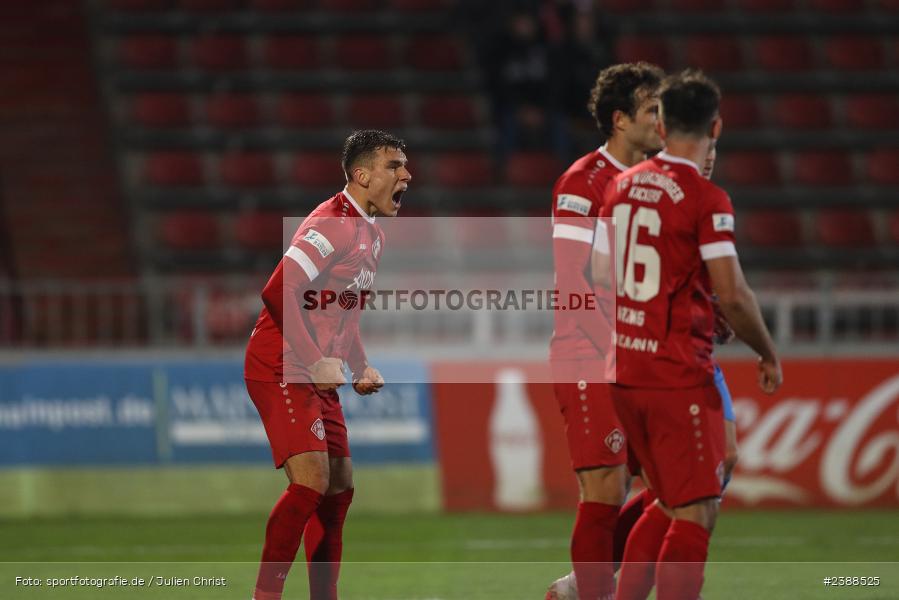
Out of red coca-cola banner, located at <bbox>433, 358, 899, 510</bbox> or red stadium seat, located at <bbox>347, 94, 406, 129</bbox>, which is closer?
red coca-cola banner, located at <bbox>433, 358, 899, 510</bbox>

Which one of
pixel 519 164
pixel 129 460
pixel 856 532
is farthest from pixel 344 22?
pixel 856 532

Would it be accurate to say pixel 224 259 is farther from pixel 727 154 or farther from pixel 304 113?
pixel 727 154

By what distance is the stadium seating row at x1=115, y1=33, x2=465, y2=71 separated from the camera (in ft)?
55.8

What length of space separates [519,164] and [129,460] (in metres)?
6.68

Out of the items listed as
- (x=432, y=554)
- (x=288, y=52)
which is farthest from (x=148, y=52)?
(x=432, y=554)

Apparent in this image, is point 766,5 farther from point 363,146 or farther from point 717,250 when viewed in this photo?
point 717,250

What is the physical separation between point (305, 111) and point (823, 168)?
631cm

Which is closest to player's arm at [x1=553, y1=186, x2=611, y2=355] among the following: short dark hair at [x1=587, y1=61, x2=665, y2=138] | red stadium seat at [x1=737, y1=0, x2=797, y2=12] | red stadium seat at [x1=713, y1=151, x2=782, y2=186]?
short dark hair at [x1=587, y1=61, x2=665, y2=138]

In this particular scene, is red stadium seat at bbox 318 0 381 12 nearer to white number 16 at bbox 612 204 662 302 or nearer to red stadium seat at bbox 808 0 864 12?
red stadium seat at bbox 808 0 864 12

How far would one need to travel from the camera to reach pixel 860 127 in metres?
17.3

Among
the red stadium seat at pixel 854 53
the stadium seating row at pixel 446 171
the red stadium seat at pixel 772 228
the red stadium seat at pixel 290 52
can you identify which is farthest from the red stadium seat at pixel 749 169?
the red stadium seat at pixel 290 52

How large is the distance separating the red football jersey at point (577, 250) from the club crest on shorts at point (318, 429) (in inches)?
41.5

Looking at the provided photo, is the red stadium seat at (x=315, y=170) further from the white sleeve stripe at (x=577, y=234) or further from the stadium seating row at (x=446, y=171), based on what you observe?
the white sleeve stripe at (x=577, y=234)

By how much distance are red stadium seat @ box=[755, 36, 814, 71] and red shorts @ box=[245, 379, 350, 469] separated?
1305 centimetres
